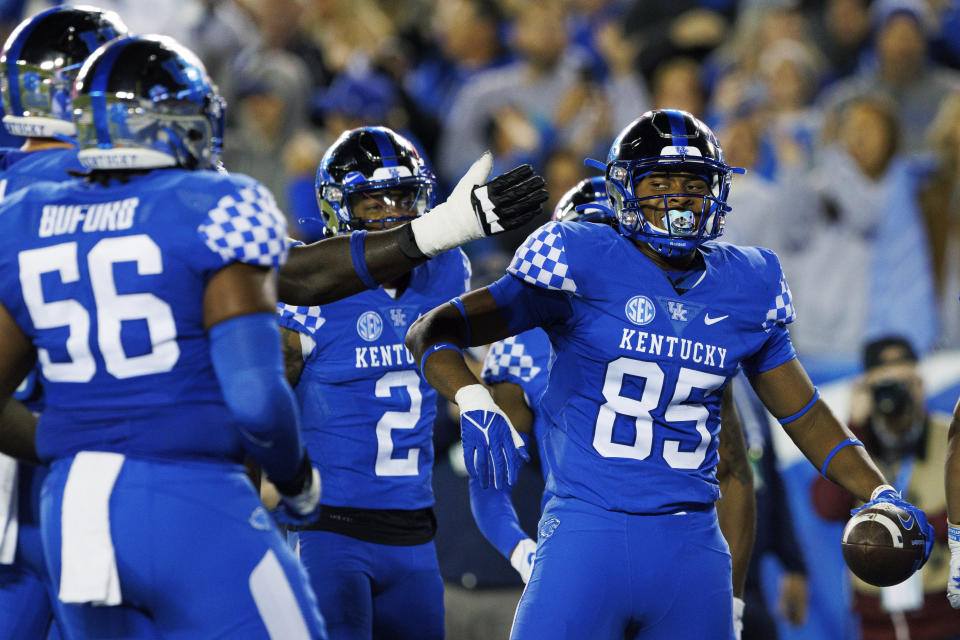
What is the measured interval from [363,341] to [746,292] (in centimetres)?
132

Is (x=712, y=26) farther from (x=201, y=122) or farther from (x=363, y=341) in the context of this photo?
(x=201, y=122)

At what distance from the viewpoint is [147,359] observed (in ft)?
9.08

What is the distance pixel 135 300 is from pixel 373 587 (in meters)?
1.85

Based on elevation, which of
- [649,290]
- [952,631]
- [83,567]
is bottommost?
[952,631]

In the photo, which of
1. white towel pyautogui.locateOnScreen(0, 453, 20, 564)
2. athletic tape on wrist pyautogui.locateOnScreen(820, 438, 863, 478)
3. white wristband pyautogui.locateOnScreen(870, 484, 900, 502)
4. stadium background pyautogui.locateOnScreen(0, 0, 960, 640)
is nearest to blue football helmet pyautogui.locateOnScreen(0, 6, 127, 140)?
white towel pyautogui.locateOnScreen(0, 453, 20, 564)

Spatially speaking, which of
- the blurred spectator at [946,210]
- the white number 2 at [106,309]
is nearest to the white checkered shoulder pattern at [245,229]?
the white number 2 at [106,309]

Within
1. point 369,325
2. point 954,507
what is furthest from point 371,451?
point 954,507

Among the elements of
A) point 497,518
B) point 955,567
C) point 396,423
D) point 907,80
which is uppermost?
point 907,80

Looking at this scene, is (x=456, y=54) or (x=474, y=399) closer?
(x=474, y=399)

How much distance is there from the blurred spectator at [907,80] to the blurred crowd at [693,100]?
0.01m

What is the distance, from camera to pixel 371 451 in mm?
4348

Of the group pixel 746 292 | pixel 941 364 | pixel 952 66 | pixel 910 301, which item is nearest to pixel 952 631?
pixel 941 364

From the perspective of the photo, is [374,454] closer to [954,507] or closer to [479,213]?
[479,213]

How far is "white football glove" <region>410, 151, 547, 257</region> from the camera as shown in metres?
3.37
